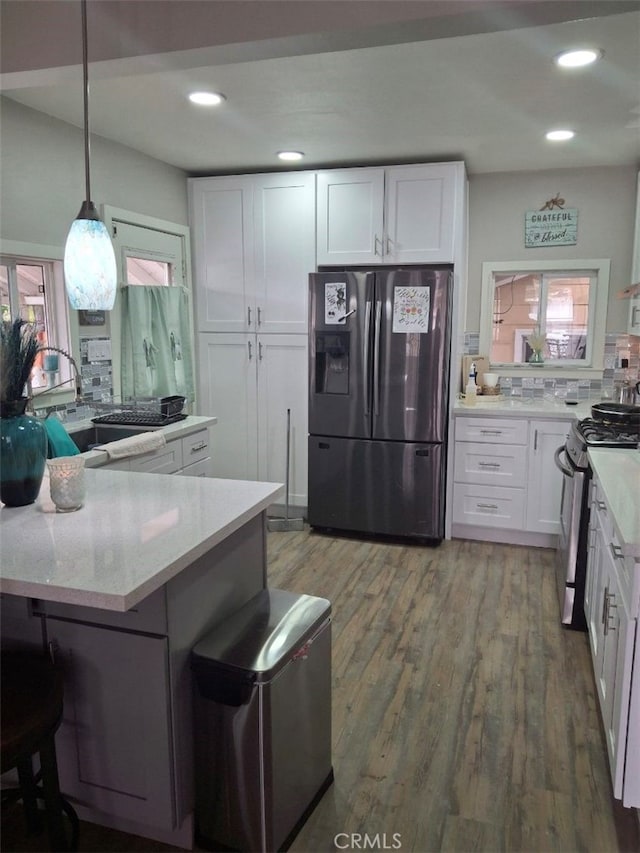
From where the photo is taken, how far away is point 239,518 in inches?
73.3

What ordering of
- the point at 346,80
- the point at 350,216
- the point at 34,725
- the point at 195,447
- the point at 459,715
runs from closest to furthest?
the point at 34,725
the point at 459,715
the point at 346,80
the point at 195,447
the point at 350,216

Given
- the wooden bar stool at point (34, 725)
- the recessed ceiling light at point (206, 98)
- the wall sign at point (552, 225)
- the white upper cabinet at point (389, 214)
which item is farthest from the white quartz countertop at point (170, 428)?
the wall sign at point (552, 225)

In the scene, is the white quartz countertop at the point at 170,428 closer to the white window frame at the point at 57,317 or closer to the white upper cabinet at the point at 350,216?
Answer: the white window frame at the point at 57,317

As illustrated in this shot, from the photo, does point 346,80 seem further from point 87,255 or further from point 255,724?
point 255,724

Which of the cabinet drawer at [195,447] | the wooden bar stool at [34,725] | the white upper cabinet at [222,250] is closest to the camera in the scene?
the wooden bar stool at [34,725]

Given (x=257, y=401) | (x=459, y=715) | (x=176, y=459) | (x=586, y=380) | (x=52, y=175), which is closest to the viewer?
(x=459, y=715)

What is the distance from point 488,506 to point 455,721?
6.41 feet

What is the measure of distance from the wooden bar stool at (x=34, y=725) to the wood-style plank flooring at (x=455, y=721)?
8.8 inches

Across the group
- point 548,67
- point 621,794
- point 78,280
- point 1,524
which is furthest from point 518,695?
point 548,67

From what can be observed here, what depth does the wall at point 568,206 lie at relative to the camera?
4.20 m

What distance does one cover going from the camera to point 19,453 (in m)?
1.87

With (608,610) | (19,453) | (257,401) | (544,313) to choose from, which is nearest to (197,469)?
(257,401)

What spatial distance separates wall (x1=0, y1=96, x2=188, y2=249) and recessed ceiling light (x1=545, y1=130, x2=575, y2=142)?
2338 mm

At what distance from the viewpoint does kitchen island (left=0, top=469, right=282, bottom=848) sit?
5.10 feet
